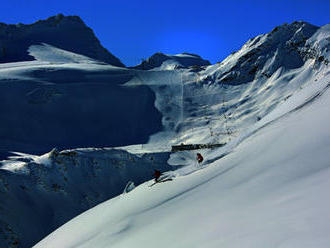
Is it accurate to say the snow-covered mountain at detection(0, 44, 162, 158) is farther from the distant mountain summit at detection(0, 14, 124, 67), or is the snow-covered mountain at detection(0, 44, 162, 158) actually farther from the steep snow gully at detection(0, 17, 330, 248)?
the distant mountain summit at detection(0, 14, 124, 67)

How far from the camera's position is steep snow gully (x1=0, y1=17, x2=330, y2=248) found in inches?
201

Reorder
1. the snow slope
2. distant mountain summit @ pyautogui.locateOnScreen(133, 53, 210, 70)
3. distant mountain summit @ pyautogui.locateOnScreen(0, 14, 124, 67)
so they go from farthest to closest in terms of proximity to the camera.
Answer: distant mountain summit @ pyautogui.locateOnScreen(133, 53, 210, 70), distant mountain summit @ pyautogui.locateOnScreen(0, 14, 124, 67), the snow slope

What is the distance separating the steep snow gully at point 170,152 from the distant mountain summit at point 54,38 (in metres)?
3.60

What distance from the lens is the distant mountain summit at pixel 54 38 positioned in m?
80.2

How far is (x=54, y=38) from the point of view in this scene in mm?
89375

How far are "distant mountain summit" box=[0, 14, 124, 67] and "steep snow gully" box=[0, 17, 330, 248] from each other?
3602 millimetres

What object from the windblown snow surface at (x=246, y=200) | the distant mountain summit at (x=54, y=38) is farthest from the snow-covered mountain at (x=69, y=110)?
the windblown snow surface at (x=246, y=200)

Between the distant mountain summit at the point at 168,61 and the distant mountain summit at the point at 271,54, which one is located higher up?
the distant mountain summit at the point at 168,61

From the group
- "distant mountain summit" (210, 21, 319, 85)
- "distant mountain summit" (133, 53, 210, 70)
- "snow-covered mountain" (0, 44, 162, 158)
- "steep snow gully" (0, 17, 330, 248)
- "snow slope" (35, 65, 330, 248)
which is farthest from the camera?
"distant mountain summit" (133, 53, 210, 70)

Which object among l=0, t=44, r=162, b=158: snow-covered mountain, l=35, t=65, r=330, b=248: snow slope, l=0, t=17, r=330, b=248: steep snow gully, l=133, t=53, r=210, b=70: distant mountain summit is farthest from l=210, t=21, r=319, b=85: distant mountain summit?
l=133, t=53, r=210, b=70: distant mountain summit

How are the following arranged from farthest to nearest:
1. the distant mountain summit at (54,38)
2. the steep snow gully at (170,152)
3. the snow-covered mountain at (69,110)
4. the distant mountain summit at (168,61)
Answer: the distant mountain summit at (168,61) → the distant mountain summit at (54,38) → the snow-covered mountain at (69,110) → the steep snow gully at (170,152)

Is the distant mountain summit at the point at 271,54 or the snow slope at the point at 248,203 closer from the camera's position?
the snow slope at the point at 248,203

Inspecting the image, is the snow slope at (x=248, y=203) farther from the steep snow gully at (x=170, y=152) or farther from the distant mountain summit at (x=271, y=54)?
the distant mountain summit at (x=271, y=54)

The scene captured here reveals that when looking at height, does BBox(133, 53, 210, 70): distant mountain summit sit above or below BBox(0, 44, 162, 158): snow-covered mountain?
above
